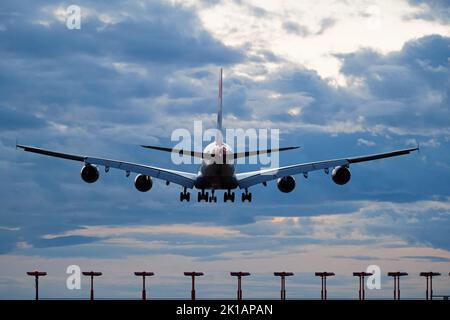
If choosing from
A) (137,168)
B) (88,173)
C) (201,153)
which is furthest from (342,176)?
(88,173)

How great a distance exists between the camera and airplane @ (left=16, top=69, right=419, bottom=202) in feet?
282

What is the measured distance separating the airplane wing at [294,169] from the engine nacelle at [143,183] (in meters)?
→ 9.24

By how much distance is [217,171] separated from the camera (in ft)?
284

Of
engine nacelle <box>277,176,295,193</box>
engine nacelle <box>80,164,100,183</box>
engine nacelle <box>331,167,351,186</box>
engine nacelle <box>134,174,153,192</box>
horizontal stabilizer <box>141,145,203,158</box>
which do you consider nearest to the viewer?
horizontal stabilizer <box>141,145,203,158</box>

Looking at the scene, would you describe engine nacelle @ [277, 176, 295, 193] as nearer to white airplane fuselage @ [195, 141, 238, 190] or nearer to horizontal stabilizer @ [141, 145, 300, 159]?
white airplane fuselage @ [195, 141, 238, 190]

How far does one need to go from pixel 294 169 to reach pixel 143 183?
622 inches

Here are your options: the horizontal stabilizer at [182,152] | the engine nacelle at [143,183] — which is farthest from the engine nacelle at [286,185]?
the engine nacelle at [143,183]

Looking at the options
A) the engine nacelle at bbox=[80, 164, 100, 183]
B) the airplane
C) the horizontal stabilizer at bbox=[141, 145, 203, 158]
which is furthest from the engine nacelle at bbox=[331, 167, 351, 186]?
the engine nacelle at bbox=[80, 164, 100, 183]

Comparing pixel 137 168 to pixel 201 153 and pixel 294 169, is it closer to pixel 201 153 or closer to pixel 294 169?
pixel 201 153
